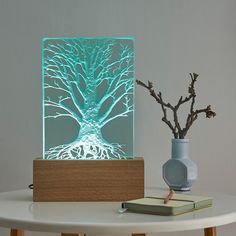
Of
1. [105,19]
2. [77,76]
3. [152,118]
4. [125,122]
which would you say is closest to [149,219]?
[125,122]

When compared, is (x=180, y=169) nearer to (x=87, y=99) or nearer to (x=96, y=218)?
(x=87, y=99)

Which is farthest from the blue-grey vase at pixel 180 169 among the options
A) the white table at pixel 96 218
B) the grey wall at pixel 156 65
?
the grey wall at pixel 156 65

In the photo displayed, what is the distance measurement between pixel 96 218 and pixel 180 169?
0.47 metres

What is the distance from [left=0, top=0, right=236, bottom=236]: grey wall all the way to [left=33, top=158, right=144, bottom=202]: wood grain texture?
48cm

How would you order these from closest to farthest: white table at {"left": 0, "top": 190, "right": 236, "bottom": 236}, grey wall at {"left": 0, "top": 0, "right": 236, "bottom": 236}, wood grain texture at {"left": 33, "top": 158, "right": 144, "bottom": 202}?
white table at {"left": 0, "top": 190, "right": 236, "bottom": 236}
wood grain texture at {"left": 33, "top": 158, "right": 144, "bottom": 202}
grey wall at {"left": 0, "top": 0, "right": 236, "bottom": 236}

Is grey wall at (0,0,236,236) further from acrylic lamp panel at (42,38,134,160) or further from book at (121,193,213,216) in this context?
book at (121,193,213,216)

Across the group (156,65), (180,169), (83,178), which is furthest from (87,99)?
(156,65)

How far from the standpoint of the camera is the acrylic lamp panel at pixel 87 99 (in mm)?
1492

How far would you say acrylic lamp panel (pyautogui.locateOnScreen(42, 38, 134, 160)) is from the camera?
58.7 inches

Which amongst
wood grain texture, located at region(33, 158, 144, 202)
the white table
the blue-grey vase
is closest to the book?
the white table

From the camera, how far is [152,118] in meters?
1.92

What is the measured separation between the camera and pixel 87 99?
1495 millimetres

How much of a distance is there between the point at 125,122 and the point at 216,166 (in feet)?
1.83

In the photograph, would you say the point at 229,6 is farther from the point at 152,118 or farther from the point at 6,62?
the point at 6,62
